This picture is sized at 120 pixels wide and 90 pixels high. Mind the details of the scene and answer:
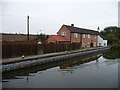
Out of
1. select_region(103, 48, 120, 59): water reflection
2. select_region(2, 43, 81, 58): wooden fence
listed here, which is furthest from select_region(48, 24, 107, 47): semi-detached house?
select_region(103, 48, 120, 59): water reflection

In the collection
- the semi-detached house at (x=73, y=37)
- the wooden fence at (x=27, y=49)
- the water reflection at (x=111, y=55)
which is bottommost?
the water reflection at (x=111, y=55)

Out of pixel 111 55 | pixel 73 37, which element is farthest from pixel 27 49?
pixel 111 55

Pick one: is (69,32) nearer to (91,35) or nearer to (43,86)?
(91,35)

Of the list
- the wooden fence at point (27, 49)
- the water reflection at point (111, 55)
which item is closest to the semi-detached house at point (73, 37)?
the wooden fence at point (27, 49)

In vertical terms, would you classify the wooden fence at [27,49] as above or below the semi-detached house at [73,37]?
below

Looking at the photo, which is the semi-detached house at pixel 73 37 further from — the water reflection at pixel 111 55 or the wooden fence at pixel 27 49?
the water reflection at pixel 111 55

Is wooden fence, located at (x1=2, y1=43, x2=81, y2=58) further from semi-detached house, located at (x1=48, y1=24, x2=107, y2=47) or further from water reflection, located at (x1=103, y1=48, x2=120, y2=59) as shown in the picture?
water reflection, located at (x1=103, y1=48, x2=120, y2=59)

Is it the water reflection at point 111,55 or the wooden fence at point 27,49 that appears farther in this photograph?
the water reflection at point 111,55

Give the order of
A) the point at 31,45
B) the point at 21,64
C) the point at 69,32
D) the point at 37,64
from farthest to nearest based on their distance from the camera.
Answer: the point at 69,32 < the point at 31,45 < the point at 37,64 < the point at 21,64

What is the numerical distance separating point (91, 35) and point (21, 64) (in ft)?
101

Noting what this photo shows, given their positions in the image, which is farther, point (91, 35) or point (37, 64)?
point (91, 35)

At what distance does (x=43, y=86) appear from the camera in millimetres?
8664

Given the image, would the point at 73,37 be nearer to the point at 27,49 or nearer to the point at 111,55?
the point at 111,55

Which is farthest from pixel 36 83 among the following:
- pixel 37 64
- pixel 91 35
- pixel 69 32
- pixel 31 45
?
pixel 91 35
